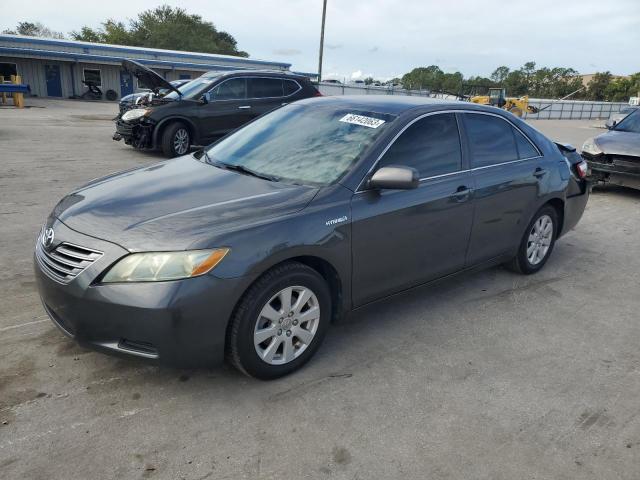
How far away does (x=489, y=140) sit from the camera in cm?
430

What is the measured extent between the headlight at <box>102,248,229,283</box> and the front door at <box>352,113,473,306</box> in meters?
1.04

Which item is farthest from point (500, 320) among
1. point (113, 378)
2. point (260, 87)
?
point (260, 87)

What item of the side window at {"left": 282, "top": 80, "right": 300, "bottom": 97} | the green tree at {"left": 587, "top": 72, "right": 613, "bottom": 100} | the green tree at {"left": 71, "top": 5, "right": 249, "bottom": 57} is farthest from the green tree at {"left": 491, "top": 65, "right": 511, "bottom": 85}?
the side window at {"left": 282, "top": 80, "right": 300, "bottom": 97}

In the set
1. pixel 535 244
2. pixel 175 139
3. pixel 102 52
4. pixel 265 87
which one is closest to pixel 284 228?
pixel 535 244

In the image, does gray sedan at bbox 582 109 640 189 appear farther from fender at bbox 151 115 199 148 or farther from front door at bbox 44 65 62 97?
front door at bbox 44 65 62 97

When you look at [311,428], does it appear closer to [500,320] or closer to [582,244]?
[500,320]

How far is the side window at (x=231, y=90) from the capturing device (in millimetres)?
10634

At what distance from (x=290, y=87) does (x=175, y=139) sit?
9.44ft

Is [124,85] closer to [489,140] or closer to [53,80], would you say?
[53,80]

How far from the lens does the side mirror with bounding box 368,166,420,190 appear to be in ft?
10.5

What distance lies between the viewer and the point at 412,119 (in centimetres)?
370

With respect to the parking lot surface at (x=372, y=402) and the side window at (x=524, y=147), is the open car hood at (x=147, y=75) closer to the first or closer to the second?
the parking lot surface at (x=372, y=402)

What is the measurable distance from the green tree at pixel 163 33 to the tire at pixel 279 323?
6014cm

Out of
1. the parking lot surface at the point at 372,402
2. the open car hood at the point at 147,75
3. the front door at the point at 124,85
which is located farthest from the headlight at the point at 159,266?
the front door at the point at 124,85
